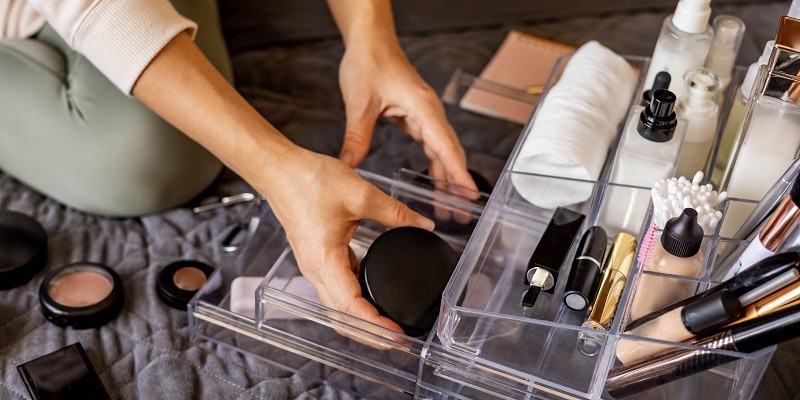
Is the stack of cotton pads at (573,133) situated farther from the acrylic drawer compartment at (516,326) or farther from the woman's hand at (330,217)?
the woman's hand at (330,217)

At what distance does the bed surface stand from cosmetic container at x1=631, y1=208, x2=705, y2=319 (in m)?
0.17

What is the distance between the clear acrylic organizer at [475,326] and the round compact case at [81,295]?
10 cm

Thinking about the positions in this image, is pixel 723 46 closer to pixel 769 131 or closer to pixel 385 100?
pixel 769 131

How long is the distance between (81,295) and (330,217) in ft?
0.99

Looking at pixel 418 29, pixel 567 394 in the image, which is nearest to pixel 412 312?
pixel 567 394

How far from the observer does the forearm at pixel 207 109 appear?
Answer: 0.85 m

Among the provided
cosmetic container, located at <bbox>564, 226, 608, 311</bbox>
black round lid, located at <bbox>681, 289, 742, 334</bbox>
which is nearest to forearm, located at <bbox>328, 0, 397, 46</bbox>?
cosmetic container, located at <bbox>564, 226, 608, 311</bbox>

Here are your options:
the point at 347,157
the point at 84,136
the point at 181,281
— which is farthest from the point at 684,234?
the point at 84,136

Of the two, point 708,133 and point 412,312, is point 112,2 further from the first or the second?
point 708,133

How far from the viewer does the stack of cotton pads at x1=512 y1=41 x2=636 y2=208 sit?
0.82 metres

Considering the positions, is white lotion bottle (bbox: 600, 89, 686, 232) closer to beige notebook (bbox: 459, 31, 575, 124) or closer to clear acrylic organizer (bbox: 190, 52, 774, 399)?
clear acrylic organizer (bbox: 190, 52, 774, 399)

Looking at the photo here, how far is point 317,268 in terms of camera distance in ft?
2.60

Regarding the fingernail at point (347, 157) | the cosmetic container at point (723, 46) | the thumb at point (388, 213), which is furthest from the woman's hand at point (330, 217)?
the cosmetic container at point (723, 46)

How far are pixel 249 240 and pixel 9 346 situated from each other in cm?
26
